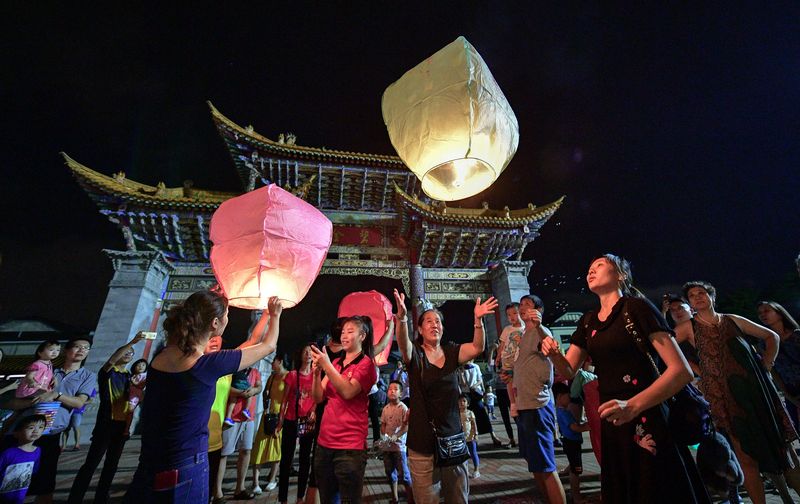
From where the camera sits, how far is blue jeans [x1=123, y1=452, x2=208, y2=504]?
142 centimetres

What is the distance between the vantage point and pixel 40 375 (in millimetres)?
3129

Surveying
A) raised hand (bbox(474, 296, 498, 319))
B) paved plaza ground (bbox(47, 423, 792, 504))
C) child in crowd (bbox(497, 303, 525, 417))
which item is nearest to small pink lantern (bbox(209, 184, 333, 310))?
raised hand (bbox(474, 296, 498, 319))

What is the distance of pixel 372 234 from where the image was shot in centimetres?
1209

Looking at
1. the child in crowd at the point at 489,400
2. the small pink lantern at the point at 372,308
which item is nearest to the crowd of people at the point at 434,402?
the small pink lantern at the point at 372,308

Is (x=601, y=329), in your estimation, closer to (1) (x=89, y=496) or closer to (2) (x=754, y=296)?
(1) (x=89, y=496)

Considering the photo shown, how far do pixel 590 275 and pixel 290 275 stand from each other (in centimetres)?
192

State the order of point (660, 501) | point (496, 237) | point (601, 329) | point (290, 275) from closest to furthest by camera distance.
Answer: point (660, 501) → point (601, 329) → point (290, 275) → point (496, 237)

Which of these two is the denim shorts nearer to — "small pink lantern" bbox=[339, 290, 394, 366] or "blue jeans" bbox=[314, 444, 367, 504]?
"blue jeans" bbox=[314, 444, 367, 504]

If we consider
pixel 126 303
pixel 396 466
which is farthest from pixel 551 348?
pixel 126 303

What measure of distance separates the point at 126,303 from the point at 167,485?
408 inches

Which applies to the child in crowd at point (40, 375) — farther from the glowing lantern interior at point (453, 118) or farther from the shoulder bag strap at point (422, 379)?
the glowing lantern interior at point (453, 118)

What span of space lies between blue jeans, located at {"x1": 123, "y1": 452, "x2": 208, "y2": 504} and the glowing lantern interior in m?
1.95

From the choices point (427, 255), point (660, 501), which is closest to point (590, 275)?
point (660, 501)

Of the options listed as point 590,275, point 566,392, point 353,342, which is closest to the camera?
point 590,275
